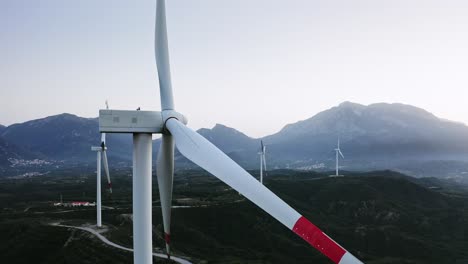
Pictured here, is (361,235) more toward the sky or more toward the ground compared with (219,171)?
more toward the ground

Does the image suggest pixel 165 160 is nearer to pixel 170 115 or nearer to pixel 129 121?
pixel 170 115

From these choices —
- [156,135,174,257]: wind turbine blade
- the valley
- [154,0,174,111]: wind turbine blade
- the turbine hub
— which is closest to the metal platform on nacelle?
the turbine hub

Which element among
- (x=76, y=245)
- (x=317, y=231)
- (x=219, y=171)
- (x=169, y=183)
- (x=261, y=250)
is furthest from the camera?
(x=261, y=250)

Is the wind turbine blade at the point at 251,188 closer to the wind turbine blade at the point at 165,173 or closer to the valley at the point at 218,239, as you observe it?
the wind turbine blade at the point at 165,173

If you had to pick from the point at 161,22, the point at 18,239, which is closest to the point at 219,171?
the point at 161,22

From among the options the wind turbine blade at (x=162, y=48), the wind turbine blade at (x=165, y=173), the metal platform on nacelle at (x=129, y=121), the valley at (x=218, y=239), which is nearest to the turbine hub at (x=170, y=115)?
the metal platform on nacelle at (x=129, y=121)

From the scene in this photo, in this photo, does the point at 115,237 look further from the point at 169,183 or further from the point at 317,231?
the point at 317,231

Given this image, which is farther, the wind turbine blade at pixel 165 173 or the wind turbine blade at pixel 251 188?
the wind turbine blade at pixel 165 173
